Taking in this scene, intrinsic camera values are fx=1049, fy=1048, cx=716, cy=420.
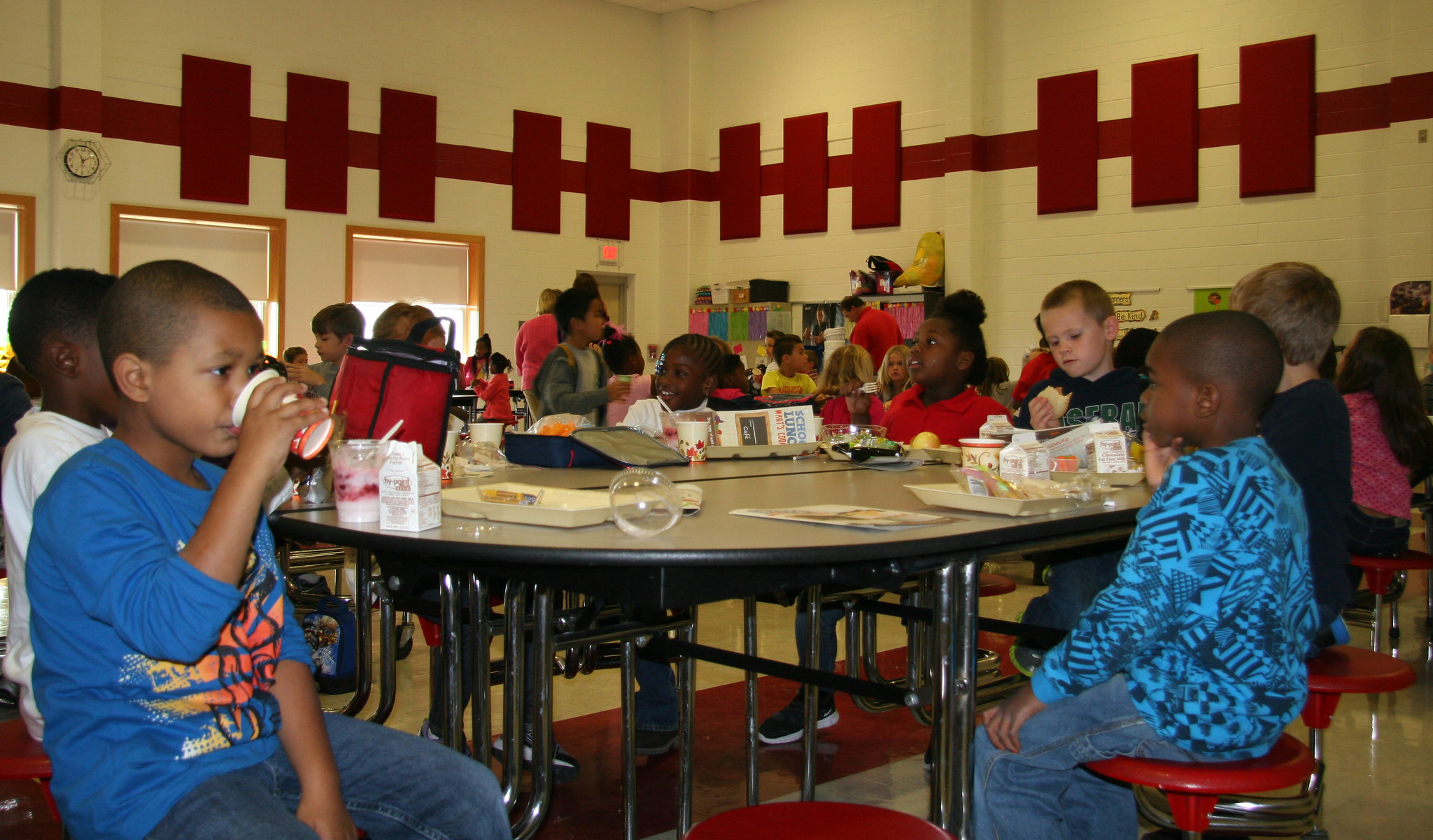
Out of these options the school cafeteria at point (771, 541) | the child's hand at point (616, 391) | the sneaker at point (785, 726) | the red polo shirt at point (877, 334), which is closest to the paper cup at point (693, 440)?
the school cafeteria at point (771, 541)

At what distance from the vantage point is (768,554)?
130 cm

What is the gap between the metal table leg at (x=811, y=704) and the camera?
8.02 ft

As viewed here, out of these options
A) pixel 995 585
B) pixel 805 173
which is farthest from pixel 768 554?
pixel 805 173

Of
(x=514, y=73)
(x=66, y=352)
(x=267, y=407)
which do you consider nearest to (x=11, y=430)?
(x=66, y=352)

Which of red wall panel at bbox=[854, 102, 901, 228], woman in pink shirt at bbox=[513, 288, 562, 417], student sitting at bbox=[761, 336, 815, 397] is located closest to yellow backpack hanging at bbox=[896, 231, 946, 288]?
red wall panel at bbox=[854, 102, 901, 228]

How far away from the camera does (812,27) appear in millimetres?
10398

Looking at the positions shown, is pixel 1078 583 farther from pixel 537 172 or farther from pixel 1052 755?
pixel 537 172

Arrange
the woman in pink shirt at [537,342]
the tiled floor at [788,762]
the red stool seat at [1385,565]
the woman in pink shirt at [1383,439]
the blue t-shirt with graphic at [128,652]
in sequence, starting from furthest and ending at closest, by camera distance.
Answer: the woman in pink shirt at [537,342]
the woman in pink shirt at [1383,439]
the red stool seat at [1385,565]
the tiled floor at [788,762]
the blue t-shirt with graphic at [128,652]

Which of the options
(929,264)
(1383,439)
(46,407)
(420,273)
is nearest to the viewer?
(46,407)

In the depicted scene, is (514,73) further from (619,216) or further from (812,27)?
(812,27)

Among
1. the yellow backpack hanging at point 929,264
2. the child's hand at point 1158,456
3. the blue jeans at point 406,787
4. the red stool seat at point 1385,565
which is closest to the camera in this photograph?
the blue jeans at point 406,787

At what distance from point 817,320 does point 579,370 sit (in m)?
5.48

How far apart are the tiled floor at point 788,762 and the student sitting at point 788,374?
370 centimetres

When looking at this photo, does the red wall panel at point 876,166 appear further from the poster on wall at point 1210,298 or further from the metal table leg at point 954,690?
the metal table leg at point 954,690
